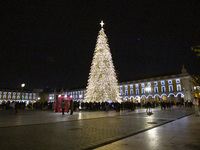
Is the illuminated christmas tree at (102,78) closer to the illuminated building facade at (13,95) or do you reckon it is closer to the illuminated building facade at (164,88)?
the illuminated building facade at (164,88)

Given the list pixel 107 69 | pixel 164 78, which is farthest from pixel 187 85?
pixel 107 69

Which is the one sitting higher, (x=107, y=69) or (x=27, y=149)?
(x=107, y=69)

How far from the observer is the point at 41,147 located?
4.52 meters

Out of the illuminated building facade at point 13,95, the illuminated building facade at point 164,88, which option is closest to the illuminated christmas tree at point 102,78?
the illuminated building facade at point 164,88

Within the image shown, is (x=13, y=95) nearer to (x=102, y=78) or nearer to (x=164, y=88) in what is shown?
(x=164, y=88)

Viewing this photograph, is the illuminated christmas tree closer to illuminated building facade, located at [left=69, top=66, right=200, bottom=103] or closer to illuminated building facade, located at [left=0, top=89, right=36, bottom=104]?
illuminated building facade, located at [left=69, top=66, right=200, bottom=103]

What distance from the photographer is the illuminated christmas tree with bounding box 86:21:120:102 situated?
79.6 feet

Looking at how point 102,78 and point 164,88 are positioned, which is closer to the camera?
point 102,78

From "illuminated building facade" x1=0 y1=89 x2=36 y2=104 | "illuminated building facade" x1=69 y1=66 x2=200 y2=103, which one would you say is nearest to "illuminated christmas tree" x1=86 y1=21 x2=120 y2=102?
"illuminated building facade" x1=69 y1=66 x2=200 y2=103

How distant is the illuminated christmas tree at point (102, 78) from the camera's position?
2425 cm

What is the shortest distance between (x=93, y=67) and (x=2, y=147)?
21.0 m

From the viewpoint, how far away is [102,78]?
24250 millimetres

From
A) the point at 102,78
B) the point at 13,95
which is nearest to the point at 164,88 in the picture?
the point at 102,78

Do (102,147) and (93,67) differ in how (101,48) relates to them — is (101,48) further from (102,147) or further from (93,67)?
(102,147)
